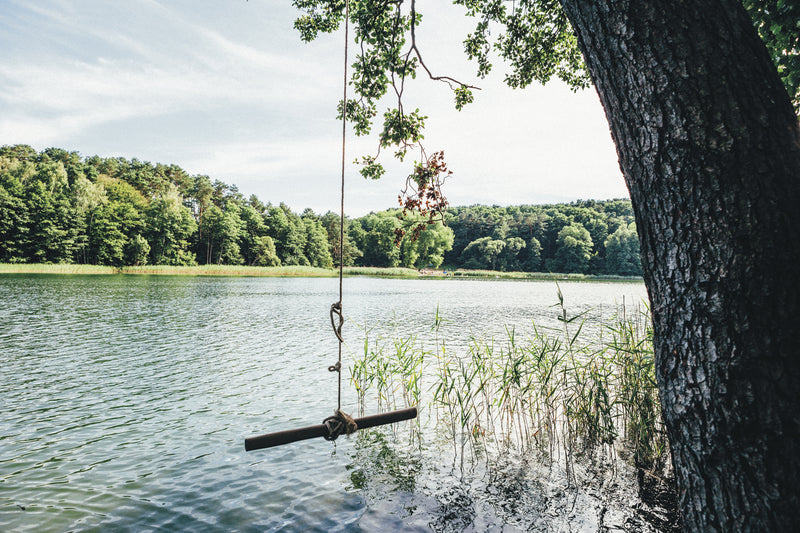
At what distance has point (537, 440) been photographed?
4672mm

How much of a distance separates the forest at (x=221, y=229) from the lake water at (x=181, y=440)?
1228 cm

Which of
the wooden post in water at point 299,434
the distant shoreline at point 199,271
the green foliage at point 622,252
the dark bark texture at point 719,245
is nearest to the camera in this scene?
the dark bark texture at point 719,245

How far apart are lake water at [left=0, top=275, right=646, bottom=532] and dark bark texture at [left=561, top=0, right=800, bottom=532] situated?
2.69m

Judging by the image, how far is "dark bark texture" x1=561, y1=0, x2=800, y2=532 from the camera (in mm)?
1056

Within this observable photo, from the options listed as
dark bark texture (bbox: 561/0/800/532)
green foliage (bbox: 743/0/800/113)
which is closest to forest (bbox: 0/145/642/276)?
green foliage (bbox: 743/0/800/113)

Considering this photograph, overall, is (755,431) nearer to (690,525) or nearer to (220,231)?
(690,525)

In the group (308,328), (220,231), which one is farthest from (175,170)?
(308,328)

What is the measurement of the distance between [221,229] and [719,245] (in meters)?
56.0

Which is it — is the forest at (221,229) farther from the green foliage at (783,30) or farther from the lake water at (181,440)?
the green foliage at (783,30)

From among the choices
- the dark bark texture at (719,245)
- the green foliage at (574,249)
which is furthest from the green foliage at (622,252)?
the dark bark texture at (719,245)

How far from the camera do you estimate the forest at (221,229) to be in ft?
134

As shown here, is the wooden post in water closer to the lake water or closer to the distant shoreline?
the lake water

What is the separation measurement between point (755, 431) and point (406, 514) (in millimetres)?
3071

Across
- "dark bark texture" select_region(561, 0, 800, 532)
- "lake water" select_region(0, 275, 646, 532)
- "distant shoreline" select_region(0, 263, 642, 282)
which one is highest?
"dark bark texture" select_region(561, 0, 800, 532)
